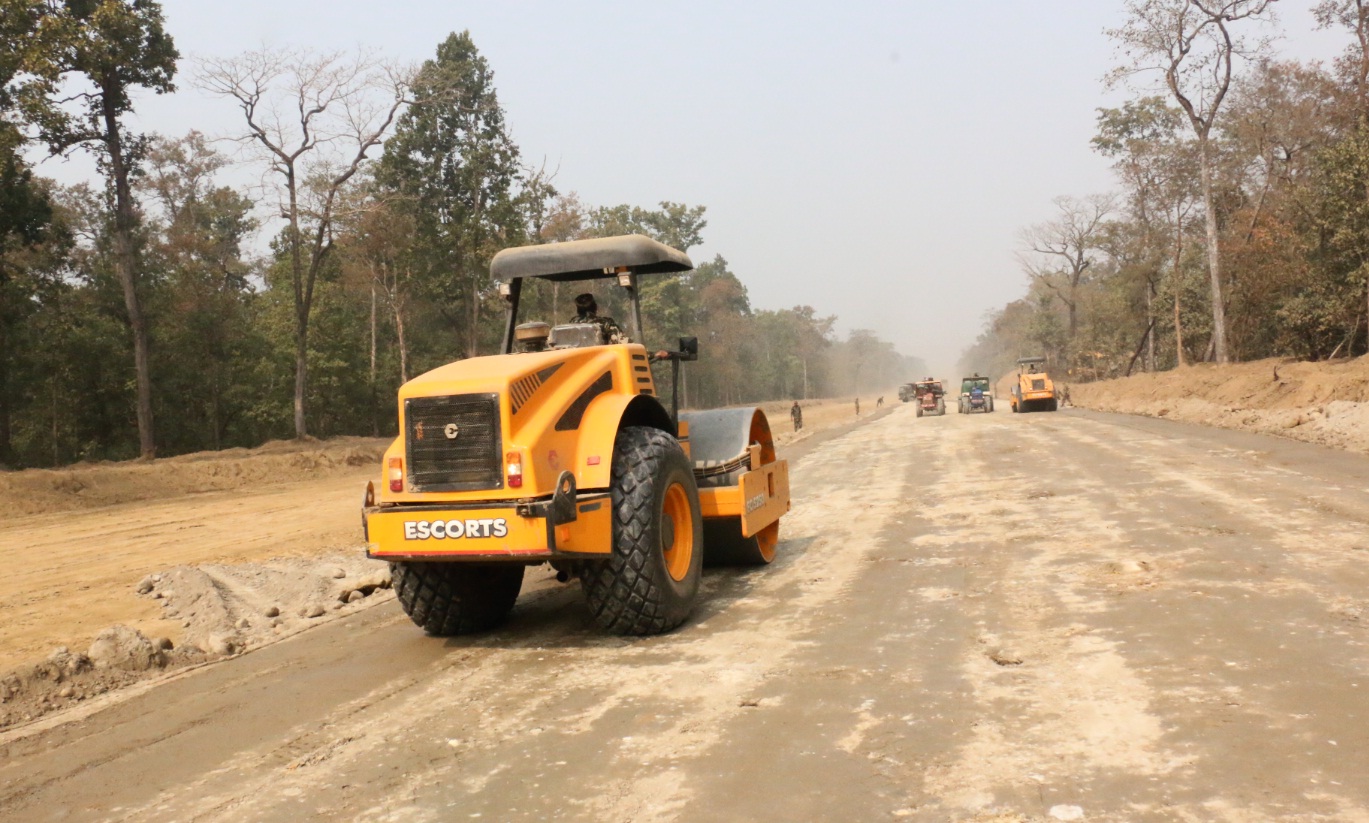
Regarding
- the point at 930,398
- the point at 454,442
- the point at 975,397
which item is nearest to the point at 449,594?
the point at 454,442

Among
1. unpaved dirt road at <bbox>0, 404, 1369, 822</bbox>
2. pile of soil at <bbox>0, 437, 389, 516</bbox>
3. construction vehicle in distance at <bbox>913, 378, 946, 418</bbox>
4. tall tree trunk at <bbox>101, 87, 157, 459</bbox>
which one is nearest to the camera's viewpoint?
unpaved dirt road at <bbox>0, 404, 1369, 822</bbox>

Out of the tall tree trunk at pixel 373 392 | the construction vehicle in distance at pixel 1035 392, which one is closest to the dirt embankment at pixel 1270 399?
the construction vehicle in distance at pixel 1035 392

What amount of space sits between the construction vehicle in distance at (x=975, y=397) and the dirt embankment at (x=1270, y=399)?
14.4ft

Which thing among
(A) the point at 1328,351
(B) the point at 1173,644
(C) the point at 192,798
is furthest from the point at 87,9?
(A) the point at 1328,351

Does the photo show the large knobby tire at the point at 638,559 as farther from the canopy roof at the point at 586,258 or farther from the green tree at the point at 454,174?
the green tree at the point at 454,174

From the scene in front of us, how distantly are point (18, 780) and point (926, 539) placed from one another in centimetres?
689

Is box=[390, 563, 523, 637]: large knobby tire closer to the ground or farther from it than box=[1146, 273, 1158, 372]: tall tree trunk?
closer to the ground

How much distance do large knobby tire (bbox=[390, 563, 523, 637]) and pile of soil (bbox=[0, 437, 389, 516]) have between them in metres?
13.7

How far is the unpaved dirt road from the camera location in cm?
334

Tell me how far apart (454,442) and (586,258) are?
82.7 inches

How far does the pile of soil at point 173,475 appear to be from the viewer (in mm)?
16656

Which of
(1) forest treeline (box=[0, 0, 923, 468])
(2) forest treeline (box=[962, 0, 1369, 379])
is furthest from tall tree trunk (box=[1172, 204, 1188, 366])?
(1) forest treeline (box=[0, 0, 923, 468])

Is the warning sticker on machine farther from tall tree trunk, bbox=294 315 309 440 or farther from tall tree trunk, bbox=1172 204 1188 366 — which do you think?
tall tree trunk, bbox=1172 204 1188 366

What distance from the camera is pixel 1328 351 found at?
29531 mm
